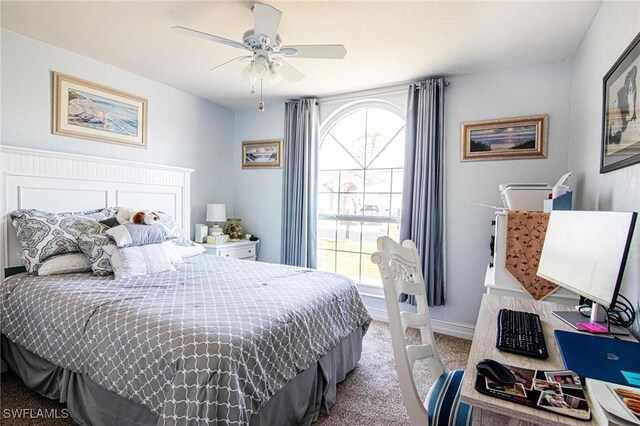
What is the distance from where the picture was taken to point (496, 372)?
2.92 ft

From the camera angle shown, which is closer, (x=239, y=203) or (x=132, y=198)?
(x=132, y=198)

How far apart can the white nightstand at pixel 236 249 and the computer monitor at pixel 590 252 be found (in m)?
3.03

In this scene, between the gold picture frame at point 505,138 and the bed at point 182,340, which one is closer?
the bed at point 182,340

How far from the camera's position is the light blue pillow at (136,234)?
230 cm

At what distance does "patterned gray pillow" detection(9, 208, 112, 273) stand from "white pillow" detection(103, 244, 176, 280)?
30 centimetres

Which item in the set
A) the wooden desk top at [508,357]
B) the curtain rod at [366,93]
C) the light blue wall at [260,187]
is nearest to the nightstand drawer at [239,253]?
the light blue wall at [260,187]

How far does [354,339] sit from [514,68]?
2.73 meters

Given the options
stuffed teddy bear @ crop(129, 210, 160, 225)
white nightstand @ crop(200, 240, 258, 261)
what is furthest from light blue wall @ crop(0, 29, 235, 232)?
stuffed teddy bear @ crop(129, 210, 160, 225)

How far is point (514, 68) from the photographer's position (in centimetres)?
285

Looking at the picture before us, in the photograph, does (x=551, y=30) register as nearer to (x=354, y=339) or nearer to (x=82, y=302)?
(x=354, y=339)

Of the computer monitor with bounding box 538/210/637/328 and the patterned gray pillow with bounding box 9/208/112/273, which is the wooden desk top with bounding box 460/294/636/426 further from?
the patterned gray pillow with bounding box 9/208/112/273

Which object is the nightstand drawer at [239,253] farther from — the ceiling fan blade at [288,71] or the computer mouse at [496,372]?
the computer mouse at [496,372]

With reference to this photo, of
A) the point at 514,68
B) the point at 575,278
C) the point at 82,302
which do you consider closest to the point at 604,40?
the point at 514,68

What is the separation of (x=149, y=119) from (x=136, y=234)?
153cm
